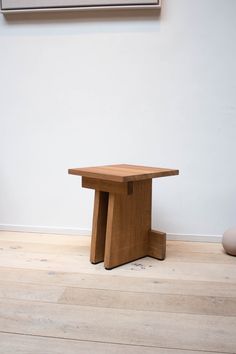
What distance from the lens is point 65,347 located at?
0.77 meters

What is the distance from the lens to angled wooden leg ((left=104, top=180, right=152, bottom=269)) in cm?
125

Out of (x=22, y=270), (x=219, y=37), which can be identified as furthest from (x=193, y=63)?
(x=22, y=270)

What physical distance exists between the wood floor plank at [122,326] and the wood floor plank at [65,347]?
2cm

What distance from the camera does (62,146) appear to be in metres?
1.70

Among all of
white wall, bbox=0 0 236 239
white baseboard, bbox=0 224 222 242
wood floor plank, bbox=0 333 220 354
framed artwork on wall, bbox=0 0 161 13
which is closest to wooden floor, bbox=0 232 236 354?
wood floor plank, bbox=0 333 220 354

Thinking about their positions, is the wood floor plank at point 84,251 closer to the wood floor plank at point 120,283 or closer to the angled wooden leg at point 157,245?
the angled wooden leg at point 157,245

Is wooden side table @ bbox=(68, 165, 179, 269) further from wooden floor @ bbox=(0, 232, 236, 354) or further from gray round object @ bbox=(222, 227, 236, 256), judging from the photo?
gray round object @ bbox=(222, 227, 236, 256)

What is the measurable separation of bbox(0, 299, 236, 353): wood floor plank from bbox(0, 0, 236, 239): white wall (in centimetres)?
78

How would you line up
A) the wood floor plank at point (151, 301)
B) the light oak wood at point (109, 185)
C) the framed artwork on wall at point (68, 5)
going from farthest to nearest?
the framed artwork on wall at point (68, 5)
the light oak wood at point (109, 185)
the wood floor plank at point (151, 301)

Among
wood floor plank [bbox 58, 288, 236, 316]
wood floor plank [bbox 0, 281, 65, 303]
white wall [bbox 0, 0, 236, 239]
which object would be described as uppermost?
white wall [bbox 0, 0, 236, 239]

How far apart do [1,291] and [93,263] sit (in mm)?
405

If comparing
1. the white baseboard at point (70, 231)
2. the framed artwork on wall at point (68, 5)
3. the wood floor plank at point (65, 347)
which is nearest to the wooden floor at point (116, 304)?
the wood floor plank at point (65, 347)

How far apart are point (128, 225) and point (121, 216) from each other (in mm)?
67

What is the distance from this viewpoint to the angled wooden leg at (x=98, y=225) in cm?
132
